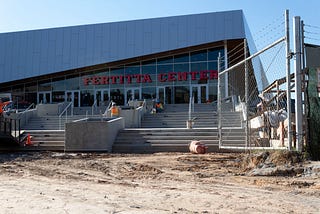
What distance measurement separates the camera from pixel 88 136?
18.2m

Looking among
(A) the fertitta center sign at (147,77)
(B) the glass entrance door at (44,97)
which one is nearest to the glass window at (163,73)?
(A) the fertitta center sign at (147,77)

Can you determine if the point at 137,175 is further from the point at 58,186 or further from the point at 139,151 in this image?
the point at 139,151

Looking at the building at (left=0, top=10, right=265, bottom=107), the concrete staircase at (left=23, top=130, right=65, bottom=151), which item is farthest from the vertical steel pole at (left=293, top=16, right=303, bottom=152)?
the building at (left=0, top=10, right=265, bottom=107)

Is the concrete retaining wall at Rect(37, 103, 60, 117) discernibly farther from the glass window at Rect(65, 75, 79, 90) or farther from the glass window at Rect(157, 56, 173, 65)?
the glass window at Rect(157, 56, 173, 65)

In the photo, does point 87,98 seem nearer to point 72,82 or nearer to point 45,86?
point 72,82

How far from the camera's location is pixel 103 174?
9.45 m

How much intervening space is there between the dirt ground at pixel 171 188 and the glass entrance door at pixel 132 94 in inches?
1180

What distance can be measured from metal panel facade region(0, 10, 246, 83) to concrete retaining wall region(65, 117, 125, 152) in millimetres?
21105

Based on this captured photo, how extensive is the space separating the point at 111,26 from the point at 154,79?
729cm

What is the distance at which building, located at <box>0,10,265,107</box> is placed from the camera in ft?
124

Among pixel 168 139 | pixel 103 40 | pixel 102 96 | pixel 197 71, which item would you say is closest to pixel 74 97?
pixel 102 96

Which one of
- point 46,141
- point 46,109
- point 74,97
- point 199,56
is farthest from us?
point 74,97

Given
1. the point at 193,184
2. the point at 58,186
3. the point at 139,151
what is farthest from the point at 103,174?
the point at 139,151

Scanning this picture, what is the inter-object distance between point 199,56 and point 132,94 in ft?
26.7
